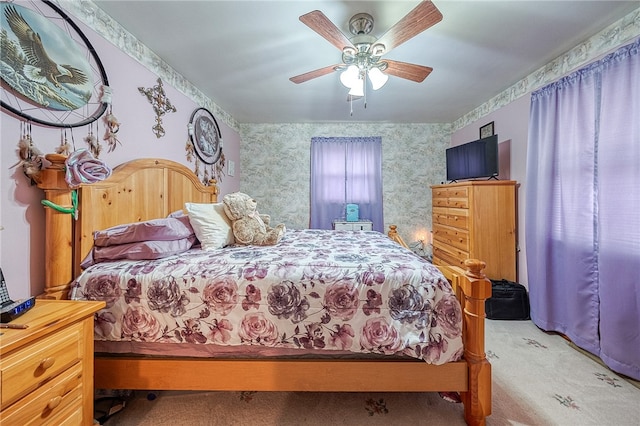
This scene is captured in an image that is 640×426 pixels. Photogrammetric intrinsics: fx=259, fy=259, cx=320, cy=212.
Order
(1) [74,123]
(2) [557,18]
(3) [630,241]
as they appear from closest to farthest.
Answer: (1) [74,123]
(3) [630,241]
(2) [557,18]

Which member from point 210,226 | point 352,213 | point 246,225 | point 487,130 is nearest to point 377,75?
point 246,225

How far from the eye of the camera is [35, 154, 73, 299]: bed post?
1.32 metres

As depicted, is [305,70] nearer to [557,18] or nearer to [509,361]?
[557,18]

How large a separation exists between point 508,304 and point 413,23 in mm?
2651

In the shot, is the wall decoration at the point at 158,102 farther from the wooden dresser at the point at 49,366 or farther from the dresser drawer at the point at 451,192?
the dresser drawer at the point at 451,192

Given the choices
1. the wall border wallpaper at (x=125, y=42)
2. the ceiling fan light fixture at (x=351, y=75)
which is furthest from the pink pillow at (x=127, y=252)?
the ceiling fan light fixture at (x=351, y=75)

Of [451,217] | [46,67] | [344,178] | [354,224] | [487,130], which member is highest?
[487,130]

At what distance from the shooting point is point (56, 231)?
4.42ft

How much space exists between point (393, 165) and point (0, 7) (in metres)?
4.19

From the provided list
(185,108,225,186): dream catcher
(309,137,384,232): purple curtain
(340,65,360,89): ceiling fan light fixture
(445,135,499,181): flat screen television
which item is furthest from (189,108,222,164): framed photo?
(445,135,499,181): flat screen television

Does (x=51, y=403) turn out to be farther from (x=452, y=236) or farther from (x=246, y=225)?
(x=452, y=236)

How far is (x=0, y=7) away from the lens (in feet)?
4.00

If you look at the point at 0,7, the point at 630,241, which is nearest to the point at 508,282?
the point at 630,241

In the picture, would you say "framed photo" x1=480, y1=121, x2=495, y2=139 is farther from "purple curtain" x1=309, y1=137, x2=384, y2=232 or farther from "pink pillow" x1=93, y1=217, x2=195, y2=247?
"pink pillow" x1=93, y1=217, x2=195, y2=247
